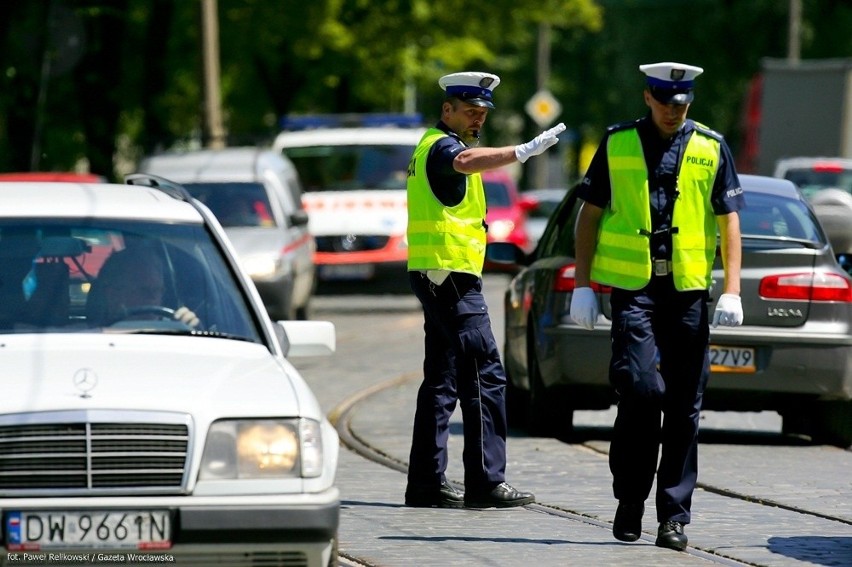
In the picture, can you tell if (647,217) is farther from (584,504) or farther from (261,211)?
(261,211)

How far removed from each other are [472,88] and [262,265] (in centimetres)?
907

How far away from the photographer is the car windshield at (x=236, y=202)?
18.3 metres

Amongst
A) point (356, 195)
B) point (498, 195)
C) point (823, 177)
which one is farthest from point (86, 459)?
point (498, 195)

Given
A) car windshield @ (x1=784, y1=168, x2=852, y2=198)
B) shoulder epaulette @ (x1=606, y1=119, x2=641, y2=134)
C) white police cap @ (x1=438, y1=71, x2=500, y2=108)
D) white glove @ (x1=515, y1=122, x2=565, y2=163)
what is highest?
white police cap @ (x1=438, y1=71, x2=500, y2=108)

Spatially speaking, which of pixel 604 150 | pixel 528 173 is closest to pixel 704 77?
pixel 528 173

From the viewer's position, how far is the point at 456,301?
8.25 meters

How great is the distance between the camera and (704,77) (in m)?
50.8

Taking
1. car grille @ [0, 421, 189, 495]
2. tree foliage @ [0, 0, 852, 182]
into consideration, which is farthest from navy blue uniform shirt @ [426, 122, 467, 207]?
tree foliage @ [0, 0, 852, 182]

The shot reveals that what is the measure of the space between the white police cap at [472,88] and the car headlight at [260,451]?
271 centimetres

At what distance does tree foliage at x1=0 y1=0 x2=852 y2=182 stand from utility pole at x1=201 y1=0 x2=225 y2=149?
6.8 inches

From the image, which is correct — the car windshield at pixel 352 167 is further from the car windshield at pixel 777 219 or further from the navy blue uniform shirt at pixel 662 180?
the navy blue uniform shirt at pixel 662 180

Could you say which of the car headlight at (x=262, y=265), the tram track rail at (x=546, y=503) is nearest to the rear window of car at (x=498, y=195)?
the car headlight at (x=262, y=265)

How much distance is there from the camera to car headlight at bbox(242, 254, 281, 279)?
55.8 feet

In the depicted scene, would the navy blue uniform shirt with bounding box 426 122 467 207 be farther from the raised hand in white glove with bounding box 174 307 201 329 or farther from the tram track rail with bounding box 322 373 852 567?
the raised hand in white glove with bounding box 174 307 201 329
